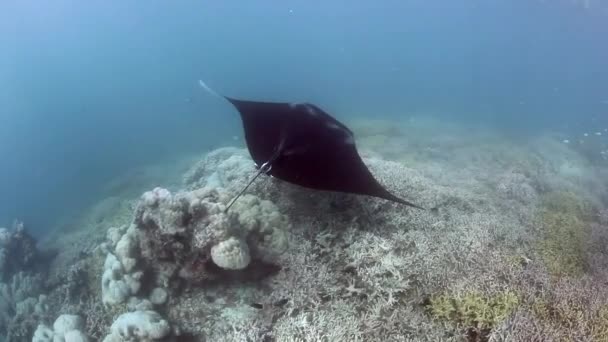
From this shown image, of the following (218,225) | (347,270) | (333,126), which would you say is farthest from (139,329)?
(333,126)

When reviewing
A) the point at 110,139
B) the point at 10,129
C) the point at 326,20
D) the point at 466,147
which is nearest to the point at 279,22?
the point at 326,20

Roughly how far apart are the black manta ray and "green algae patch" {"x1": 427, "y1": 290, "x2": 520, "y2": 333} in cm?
99

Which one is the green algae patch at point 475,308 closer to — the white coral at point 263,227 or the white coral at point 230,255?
the white coral at point 263,227

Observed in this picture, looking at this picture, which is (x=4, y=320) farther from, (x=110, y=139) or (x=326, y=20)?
(x=326, y=20)

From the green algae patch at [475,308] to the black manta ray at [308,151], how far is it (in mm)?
992

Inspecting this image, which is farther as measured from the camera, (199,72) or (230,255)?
(199,72)

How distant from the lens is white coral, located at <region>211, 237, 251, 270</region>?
13.7 feet

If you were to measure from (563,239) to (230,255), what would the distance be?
179 inches

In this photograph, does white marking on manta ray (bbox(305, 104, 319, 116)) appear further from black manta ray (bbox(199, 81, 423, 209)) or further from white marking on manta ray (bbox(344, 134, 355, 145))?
white marking on manta ray (bbox(344, 134, 355, 145))

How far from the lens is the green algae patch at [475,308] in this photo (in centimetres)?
335

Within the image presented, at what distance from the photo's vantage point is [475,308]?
347cm

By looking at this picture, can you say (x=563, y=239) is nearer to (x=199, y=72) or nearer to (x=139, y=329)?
(x=139, y=329)

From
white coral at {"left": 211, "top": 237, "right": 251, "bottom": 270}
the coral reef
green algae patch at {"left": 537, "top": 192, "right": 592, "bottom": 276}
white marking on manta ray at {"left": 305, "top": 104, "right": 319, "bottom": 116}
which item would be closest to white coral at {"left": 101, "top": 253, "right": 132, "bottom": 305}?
the coral reef

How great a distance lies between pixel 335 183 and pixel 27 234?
11193 millimetres
